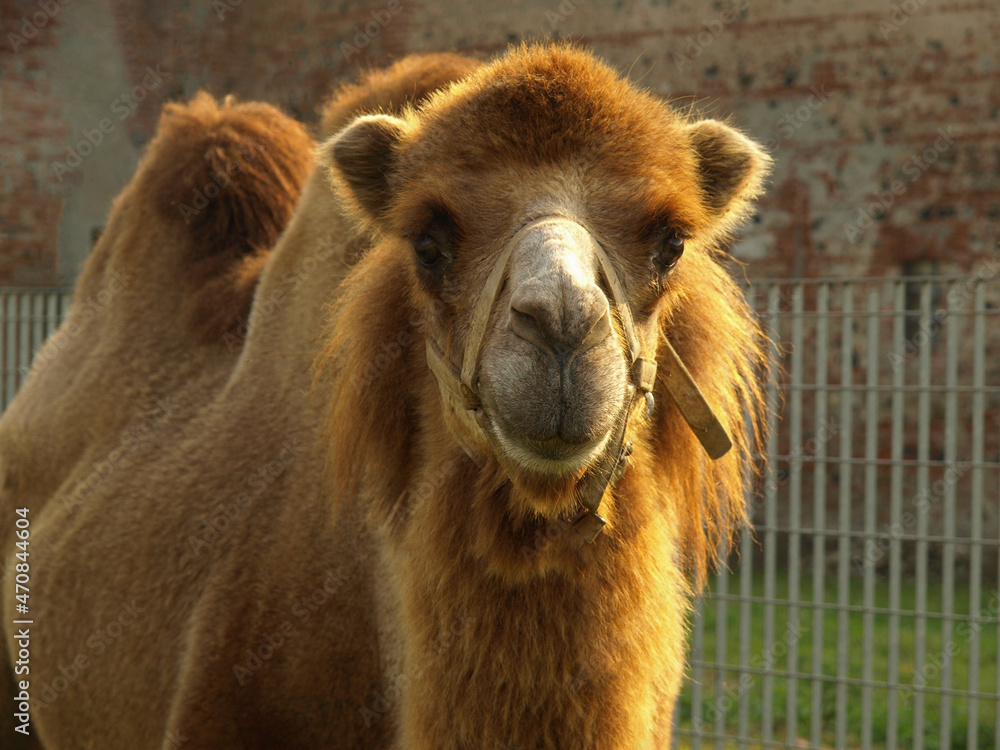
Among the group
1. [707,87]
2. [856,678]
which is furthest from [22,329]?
[707,87]

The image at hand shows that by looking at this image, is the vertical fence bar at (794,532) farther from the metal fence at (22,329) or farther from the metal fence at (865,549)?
the metal fence at (22,329)

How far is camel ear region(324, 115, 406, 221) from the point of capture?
231cm

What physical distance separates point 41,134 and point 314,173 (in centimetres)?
1035

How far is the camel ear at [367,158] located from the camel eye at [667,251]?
26.9 inches

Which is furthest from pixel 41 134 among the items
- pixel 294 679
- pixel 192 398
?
pixel 294 679

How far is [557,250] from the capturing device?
5.75 feet

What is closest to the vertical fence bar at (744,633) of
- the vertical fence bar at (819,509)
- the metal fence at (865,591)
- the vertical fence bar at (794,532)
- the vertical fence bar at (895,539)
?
the metal fence at (865,591)

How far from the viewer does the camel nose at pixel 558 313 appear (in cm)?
166

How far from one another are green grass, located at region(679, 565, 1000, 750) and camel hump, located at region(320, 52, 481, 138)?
3.24 metres

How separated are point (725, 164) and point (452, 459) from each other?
977 millimetres

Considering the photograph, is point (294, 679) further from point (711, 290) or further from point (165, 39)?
point (165, 39)

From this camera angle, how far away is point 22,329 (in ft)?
23.0

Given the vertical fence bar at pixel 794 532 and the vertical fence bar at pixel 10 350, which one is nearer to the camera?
the vertical fence bar at pixel 794 532

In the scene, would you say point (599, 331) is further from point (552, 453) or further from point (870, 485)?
point (870, 485)
